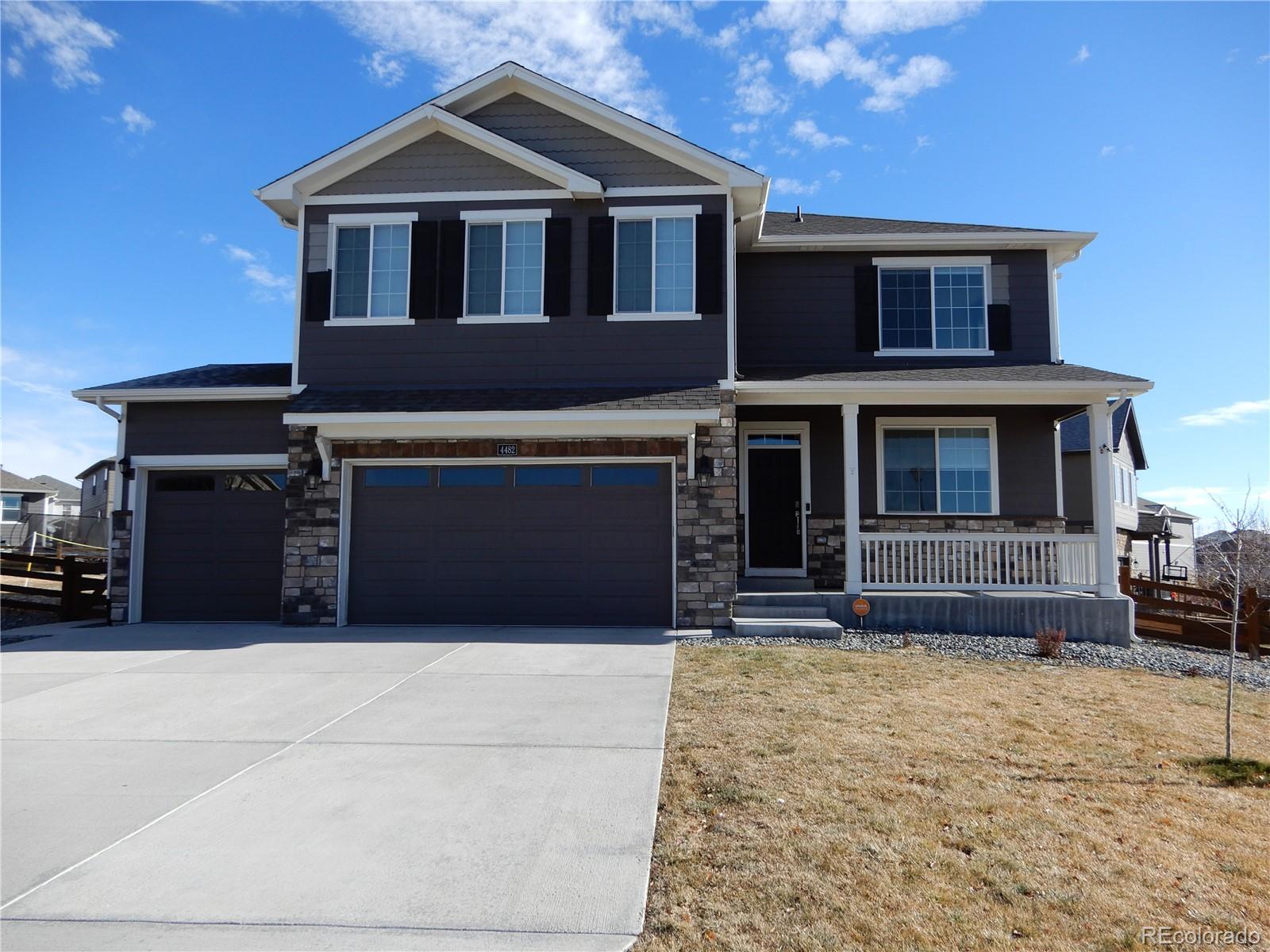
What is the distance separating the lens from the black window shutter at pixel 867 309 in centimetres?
A: 1327

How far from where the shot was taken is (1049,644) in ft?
32.0

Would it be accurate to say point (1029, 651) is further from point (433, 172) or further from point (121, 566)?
point (121, 566)

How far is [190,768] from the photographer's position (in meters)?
5.31

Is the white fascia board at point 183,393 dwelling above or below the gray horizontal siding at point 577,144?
below

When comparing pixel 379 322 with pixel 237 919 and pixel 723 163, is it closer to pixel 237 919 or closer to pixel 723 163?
pixel 723 163

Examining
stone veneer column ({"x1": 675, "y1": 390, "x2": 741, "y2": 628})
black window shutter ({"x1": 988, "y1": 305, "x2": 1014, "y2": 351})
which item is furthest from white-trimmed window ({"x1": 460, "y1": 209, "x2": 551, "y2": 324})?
black window shutter ({"x1": 988, "y1": 305, "x2": 1014, "y2": 351})

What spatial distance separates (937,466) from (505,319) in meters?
7.04

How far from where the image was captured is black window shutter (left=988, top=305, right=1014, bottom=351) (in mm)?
13117

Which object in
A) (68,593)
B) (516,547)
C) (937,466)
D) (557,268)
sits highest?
(557,268)

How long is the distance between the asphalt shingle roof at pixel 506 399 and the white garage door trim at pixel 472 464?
77 centimetres

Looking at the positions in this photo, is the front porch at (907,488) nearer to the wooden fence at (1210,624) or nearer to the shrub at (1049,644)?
the shrub at (1049,644)

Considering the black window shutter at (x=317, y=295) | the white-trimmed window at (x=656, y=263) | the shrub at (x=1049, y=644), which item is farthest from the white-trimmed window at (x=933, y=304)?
the black window shutter at (x=317, y=295)

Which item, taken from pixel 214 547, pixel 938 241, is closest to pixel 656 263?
pixel 938 241

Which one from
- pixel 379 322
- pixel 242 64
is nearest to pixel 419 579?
pixel 379 322
